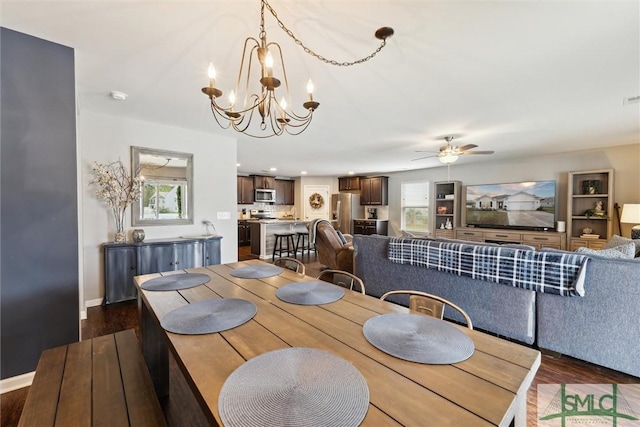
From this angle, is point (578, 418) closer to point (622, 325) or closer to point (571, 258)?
point (622, 325)

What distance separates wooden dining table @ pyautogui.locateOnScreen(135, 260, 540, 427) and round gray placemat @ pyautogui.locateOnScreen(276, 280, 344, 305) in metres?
0.05

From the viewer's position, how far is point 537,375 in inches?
76.9

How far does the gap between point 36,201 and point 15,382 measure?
1.25 metres

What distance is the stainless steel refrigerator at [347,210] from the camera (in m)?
→ 8.30

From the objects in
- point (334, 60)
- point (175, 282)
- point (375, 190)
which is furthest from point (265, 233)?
point (334, 60)

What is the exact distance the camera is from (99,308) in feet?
10.1

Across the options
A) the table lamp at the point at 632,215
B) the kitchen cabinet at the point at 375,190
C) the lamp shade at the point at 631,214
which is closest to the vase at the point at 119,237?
the kitchen cabinet at the point at 375,190

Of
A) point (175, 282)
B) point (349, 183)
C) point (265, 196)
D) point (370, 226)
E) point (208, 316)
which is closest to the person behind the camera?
point (208, 316)

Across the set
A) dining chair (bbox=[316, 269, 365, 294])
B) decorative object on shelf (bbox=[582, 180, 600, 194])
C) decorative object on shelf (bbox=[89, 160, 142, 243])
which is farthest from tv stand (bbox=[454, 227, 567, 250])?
decorative object on shelf (bbox=[89, 160, 142, 243])

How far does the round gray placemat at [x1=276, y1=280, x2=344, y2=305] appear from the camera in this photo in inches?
57.1

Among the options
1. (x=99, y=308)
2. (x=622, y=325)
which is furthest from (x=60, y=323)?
(x=622, y=325)

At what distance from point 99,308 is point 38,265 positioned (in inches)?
60.5

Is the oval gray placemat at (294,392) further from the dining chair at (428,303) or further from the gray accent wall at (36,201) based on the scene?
the gray accent wall at (36,201)

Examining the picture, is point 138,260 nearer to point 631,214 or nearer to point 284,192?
point 284,192
